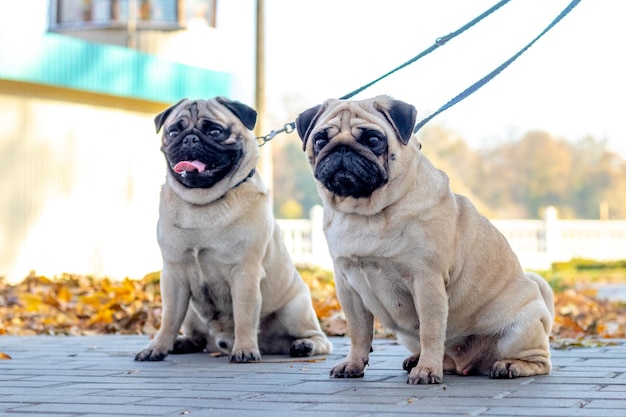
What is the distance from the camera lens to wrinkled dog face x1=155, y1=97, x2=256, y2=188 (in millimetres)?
5418

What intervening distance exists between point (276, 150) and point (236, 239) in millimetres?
57597

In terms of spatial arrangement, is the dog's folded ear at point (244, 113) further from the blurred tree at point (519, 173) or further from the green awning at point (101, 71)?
the blurred tree at point (519, 173)

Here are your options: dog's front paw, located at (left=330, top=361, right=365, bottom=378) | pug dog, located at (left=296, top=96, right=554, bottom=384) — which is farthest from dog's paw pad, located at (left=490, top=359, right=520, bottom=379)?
dog's front paw, located at (left=330, top=361, right=365, bottom=378)

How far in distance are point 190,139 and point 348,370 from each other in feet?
5.67

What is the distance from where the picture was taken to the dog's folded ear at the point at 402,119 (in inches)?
166

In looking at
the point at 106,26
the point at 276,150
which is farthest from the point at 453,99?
the point at 276,150

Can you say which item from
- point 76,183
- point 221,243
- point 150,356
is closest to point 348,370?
point 221,243

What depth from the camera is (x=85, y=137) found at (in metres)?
15.5

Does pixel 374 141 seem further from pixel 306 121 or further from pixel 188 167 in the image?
pixel 188 167

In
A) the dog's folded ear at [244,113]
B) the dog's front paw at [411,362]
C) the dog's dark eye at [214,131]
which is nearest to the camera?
the dog's front paw at [411,362]

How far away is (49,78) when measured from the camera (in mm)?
14328

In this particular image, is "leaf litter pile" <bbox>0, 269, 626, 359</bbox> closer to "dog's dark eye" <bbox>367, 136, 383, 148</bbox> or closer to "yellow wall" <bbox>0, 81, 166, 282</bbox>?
"dog's dark eye" <bbox>367, 136, 383, 148</bbox>

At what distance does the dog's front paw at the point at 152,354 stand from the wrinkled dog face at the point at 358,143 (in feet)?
5.47

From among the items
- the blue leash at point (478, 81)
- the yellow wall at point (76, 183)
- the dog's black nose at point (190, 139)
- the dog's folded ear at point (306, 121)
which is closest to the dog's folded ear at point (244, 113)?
the blue leash at point (478, 81)
